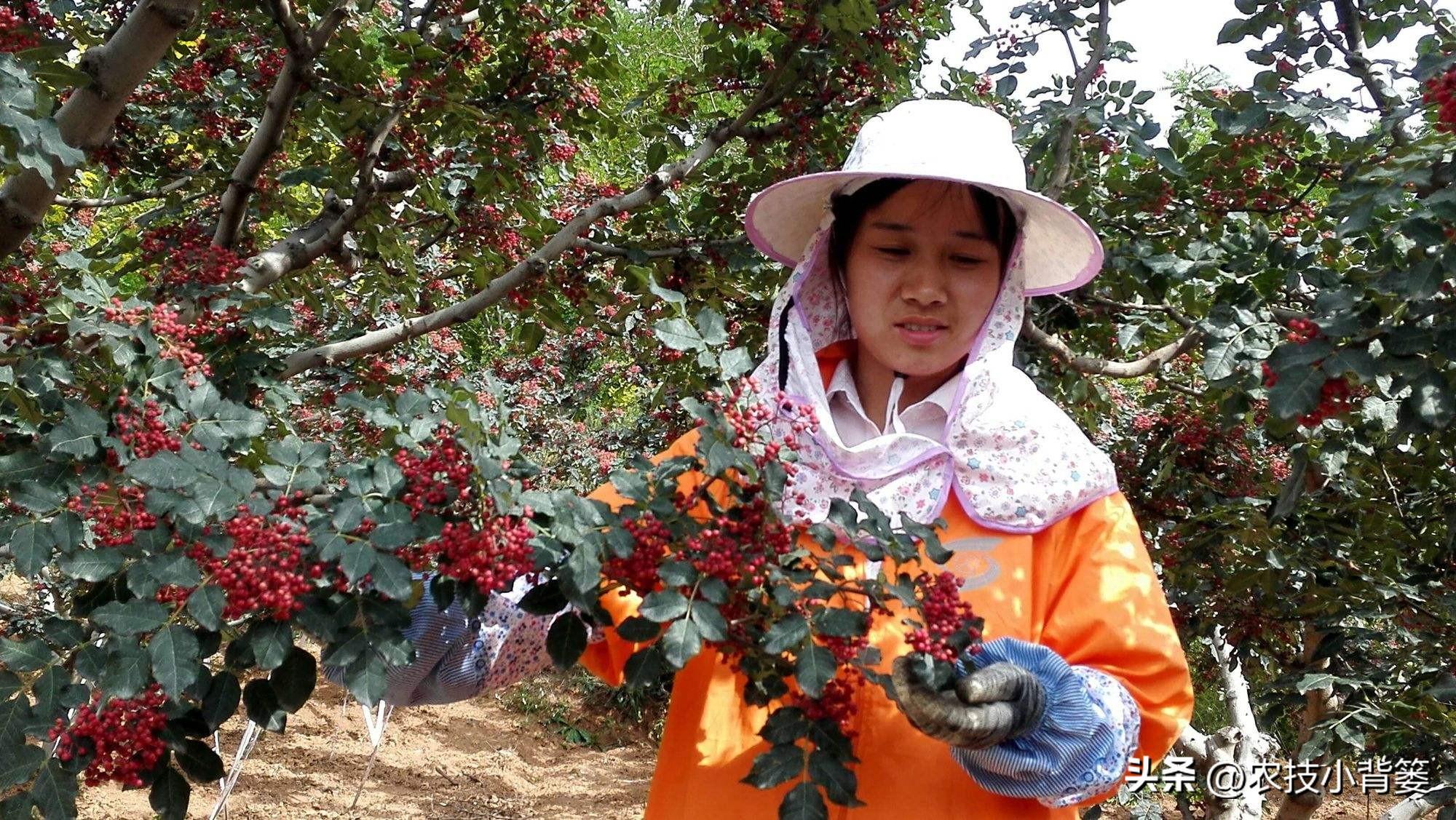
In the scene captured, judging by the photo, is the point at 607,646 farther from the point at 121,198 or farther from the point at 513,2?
the point at 121,198

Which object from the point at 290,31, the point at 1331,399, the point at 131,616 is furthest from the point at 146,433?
the point at 1331,399

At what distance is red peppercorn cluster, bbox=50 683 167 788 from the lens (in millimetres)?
1013

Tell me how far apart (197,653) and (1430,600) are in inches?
92.8

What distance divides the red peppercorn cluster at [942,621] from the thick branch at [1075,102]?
5.20 feet

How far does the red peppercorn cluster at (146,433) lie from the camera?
1.11m

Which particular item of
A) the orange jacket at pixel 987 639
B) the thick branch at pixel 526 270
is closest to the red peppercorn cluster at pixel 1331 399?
the orange jacket at pixel 987 639

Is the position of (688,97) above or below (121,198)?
above

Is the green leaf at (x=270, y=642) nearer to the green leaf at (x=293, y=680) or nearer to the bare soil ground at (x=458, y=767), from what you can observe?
the green leaf at (x=293, y=680)

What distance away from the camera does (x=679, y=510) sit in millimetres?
1066

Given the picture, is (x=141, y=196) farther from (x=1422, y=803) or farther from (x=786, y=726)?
(x=1422, y=803)

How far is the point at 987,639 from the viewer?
1190 mm

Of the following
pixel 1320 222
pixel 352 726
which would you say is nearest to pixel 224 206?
pixel 1320 222

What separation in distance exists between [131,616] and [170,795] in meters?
0.21

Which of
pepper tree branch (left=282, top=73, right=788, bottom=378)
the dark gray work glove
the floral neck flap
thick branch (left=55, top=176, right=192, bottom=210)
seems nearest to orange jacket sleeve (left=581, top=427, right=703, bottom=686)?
the floral neck flap
